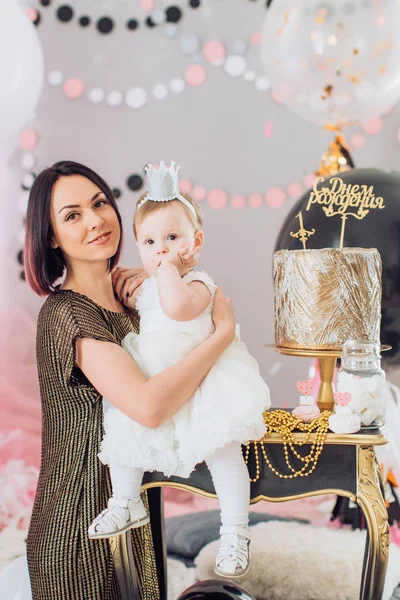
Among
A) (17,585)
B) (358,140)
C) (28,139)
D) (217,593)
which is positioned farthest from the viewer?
(358,140)

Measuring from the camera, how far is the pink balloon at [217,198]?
3729mm

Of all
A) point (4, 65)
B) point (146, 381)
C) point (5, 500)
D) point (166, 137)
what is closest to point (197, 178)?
point (166, 137)

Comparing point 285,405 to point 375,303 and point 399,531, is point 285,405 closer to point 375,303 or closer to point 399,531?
point 399,531

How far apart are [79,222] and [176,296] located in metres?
0.40

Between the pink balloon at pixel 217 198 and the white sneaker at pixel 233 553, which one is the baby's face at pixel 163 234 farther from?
the pink balloon at pixel 217 198

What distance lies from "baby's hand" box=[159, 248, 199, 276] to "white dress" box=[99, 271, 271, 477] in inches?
1.0

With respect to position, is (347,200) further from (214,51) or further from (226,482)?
(214,51)

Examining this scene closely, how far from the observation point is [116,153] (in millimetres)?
3703

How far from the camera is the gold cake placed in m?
1.90

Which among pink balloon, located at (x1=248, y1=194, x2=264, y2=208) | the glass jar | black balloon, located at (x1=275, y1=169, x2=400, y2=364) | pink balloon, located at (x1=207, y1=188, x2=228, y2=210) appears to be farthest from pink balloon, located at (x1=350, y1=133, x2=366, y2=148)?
the glass jar

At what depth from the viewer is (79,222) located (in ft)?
6.10

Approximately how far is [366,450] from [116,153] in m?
2.41

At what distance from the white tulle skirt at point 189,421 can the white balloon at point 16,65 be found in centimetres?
166

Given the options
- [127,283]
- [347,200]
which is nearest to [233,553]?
[127,283]
